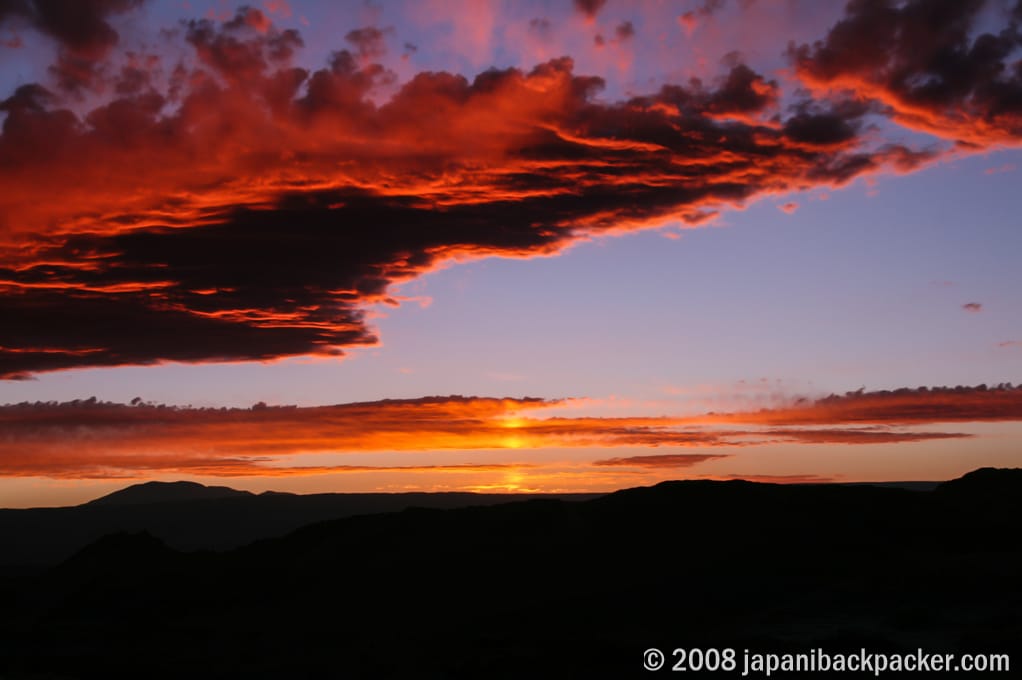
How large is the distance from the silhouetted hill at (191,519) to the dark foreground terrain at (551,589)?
8423 centimetres

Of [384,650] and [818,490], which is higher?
[818,490]

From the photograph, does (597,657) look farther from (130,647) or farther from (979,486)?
(979,486)

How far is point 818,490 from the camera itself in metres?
42.5

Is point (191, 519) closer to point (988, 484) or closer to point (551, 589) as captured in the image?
point (551, 589)

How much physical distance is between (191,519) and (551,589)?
137 meters

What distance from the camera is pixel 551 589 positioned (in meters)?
35.1

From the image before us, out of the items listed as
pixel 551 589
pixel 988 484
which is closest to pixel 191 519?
pixel 551 589

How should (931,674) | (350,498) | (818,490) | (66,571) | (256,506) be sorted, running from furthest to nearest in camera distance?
(350,498) → (256,506) → (66,571) → (818,490) → (931,674)

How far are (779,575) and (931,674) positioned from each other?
12.7 metres

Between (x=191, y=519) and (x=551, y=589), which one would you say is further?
(x=191, y=519)

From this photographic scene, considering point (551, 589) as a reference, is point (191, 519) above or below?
below

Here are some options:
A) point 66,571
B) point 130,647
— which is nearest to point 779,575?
point 130,647

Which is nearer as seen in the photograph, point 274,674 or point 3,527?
point 274,674

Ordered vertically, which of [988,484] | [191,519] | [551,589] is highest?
[988,484]
